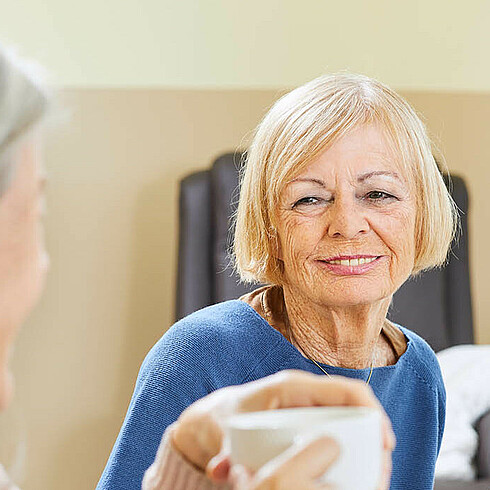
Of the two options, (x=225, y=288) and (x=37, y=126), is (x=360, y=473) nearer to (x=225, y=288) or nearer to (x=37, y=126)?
(x=37, y=126)

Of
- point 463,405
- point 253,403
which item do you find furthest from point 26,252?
point 463,405

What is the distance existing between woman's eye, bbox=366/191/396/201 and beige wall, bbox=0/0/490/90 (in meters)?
1.64

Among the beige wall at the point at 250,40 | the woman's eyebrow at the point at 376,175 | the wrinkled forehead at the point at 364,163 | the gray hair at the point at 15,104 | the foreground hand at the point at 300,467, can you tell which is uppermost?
the beige wall at the point at 250,40

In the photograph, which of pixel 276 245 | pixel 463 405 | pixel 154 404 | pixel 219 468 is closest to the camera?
pixel 219 468

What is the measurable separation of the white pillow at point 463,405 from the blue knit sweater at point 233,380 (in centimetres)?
65

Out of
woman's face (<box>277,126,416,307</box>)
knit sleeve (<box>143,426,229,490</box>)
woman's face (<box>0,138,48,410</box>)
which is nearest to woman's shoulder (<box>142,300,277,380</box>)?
woman's face (<box>277,126,416,307</box>)

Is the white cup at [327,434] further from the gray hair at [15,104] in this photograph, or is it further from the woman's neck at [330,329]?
the woman's neck at [330,329]

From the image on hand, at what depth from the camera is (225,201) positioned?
2.73 m

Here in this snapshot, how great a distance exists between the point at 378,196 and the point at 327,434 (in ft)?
2.64

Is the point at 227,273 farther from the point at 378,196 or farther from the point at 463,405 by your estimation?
the point at 378,196

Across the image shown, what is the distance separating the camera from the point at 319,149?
4.55 ft

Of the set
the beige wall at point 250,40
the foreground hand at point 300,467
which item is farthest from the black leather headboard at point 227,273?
the foreground hand at point 300,467

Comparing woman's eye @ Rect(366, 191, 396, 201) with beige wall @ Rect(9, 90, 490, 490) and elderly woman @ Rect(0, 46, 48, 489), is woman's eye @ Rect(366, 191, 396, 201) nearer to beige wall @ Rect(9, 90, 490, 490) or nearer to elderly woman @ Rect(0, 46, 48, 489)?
elderly woman @ Rect(0, 46, 48, 489)

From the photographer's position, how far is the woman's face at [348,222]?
1.39 m
